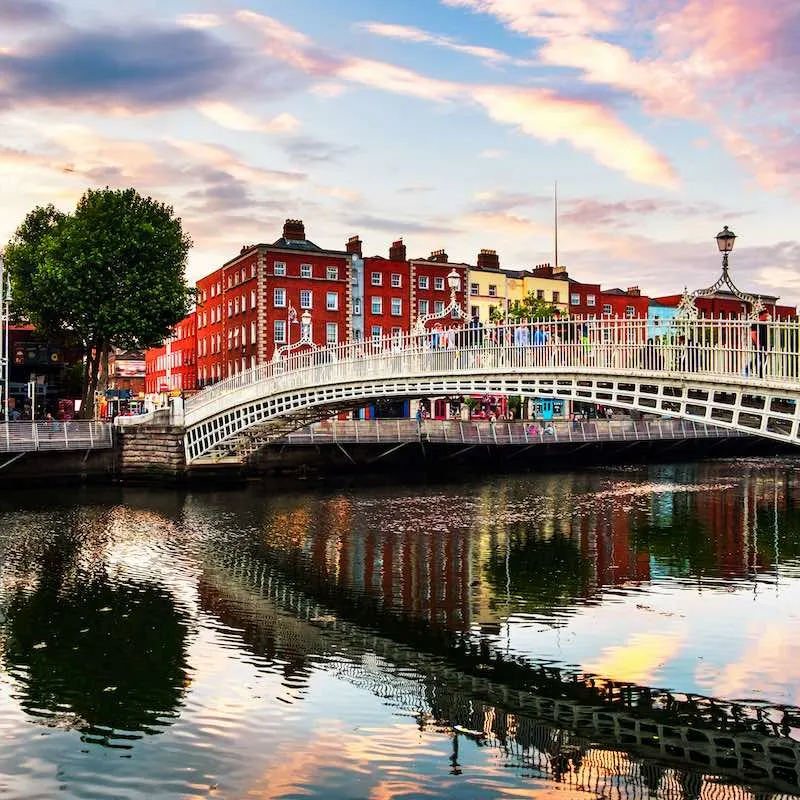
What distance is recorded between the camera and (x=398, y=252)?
6500 cm

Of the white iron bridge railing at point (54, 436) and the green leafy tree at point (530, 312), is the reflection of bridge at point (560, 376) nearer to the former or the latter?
the white iron bridge railing at point (54, 436)

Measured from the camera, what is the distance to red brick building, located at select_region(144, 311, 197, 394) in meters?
76.6

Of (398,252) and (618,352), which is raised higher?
(398,252)

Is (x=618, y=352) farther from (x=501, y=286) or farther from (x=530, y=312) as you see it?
(x=501, y=286)

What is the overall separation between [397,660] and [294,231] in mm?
50919

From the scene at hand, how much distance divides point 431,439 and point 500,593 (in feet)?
89.9

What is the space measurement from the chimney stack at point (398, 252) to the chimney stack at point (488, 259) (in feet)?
23.0

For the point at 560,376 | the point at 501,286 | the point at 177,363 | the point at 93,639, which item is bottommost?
the point at 93,639

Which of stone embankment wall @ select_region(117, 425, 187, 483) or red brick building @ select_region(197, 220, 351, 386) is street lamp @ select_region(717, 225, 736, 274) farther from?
red brick building @ select_region(197, 220, 351, 386)

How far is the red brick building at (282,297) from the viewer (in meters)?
59.2

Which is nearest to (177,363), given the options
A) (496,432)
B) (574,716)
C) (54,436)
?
(496,432)

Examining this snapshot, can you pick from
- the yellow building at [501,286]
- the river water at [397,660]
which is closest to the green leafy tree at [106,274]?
the river water at [397,660]

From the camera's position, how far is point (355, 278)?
206 feet

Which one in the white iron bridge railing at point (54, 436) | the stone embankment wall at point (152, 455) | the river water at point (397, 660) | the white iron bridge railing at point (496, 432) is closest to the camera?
the river water at point (397, 660)
